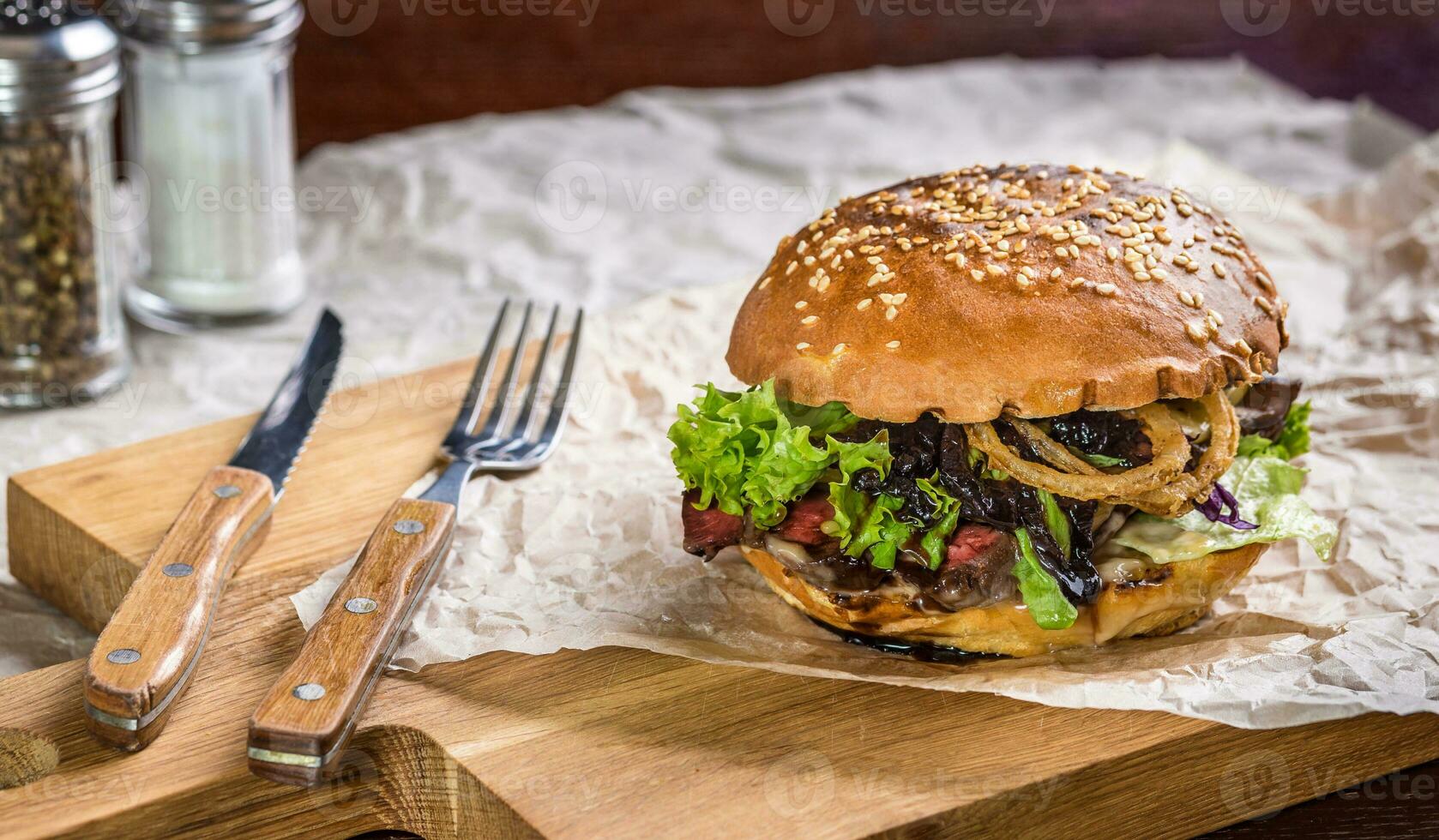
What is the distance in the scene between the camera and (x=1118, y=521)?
250 cm

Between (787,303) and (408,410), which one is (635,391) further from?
(787,303)

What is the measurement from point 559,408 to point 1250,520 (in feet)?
4.59

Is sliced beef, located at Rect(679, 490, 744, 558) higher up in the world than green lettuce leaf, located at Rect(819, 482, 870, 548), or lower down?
lower down

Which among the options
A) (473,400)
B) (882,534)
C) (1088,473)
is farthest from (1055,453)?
(473,400)

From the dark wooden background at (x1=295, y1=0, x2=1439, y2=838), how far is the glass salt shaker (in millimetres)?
1582

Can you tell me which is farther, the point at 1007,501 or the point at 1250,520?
the point at 1250,520

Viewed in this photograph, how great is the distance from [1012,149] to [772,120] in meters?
0.85

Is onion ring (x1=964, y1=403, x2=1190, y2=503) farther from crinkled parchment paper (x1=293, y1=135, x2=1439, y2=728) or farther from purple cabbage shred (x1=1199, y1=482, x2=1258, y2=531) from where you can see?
crinkled parchment paper (x1=293, y1=135, x2=1439, y2=728)

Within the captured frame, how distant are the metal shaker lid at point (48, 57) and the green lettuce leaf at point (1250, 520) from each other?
2.25 metres

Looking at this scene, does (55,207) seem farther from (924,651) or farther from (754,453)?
(924,651)

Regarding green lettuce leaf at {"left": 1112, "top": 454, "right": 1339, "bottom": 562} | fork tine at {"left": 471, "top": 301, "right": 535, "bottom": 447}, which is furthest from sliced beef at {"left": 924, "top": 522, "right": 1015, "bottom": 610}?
fork tine at {"left": 471, "top": 301, "right": 535, "bottom": 447}

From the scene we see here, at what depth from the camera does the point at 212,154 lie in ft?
11.6

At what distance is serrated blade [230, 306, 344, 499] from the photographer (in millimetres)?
2811

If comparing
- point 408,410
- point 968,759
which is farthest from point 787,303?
point 408,410
